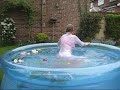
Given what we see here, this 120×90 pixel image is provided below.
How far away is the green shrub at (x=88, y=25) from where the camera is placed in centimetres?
1630

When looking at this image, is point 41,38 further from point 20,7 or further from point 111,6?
point 111,6

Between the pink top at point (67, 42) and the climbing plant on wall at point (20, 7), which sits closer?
the pink top at point (67, 42)

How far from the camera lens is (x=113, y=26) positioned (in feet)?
55.7

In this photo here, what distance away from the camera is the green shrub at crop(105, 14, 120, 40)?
1686 cm

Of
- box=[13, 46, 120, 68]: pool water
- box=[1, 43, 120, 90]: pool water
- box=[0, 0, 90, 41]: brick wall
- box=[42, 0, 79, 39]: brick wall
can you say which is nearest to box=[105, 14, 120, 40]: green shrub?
box=[42, 0, 79, 39]: brick wall

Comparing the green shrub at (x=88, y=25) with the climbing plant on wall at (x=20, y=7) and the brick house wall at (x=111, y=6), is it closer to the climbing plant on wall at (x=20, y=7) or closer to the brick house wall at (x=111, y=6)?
the climbing plant on wall at (x=20, y=7)

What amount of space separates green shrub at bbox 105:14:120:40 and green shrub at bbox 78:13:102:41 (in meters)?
0.80

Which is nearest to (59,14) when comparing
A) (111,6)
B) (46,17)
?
(46,17)

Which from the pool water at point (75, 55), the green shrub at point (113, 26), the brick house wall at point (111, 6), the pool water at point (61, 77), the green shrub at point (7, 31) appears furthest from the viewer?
the brick house wall at point (111, 6)

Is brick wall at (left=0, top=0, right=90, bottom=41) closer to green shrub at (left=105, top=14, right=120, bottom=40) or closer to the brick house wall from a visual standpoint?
green shrub at (left=105, top=14, right=120, bottom=40)

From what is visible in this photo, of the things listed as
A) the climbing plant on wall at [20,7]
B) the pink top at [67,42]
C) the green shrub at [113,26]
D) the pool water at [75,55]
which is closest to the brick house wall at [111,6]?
the green shrub at [113,26]

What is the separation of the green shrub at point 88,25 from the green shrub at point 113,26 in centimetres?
80

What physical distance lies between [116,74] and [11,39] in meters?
10.1

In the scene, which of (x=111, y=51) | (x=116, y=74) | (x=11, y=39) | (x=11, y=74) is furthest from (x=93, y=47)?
(x=11, y=39)
